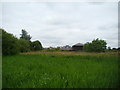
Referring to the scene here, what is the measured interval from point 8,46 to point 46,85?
1051 cm

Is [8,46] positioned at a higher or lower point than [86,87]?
higher

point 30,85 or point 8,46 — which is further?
point 8,46

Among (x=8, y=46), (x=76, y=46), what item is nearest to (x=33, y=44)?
(x=76, y=46)

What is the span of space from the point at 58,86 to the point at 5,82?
4.29 feet

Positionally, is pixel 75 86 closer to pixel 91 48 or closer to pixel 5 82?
pixel 5 82

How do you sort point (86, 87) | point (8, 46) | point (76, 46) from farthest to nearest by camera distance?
point (76, 46) < point (8, 46) < point (86, 87)

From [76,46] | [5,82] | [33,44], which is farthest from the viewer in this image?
[76,46]

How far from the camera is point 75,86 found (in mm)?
2213

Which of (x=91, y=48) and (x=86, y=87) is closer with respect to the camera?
(x=86, y=87)

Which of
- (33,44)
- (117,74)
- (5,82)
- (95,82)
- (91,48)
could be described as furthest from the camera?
(33,44)

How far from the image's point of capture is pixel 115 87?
228 centimetres

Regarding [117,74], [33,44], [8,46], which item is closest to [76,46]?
[33,44]

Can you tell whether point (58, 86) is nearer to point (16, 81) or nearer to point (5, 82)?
point (16, 81)

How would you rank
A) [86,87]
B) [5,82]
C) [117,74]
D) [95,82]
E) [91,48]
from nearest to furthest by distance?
[86,87] → [95,82] → [5,82] → [117,74] → [91,48]
